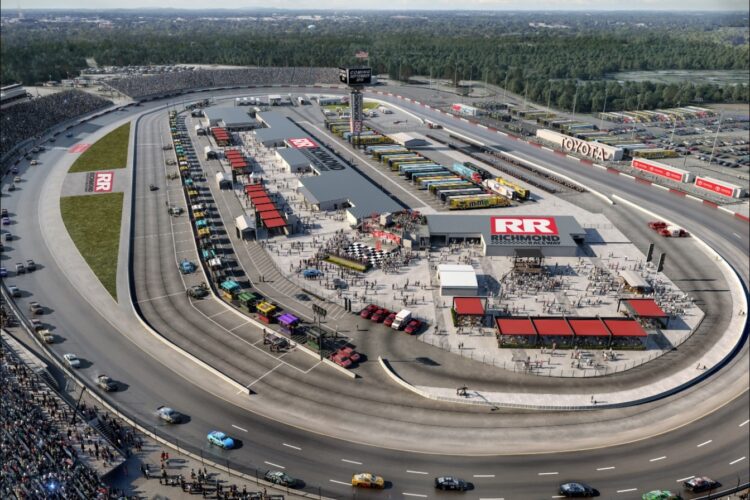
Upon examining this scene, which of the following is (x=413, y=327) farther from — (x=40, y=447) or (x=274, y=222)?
(x=40, y=447)

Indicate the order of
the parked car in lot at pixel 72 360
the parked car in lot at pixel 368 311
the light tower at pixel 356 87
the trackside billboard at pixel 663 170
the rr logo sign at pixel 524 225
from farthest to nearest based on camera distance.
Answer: the light tower at pixel 356 87, the trackside billboard at pixel 663 170, the rr logo sign at pixel 524 225, the parked car in lot at pixel 368 311, the parked car in lot at pixel 72 360

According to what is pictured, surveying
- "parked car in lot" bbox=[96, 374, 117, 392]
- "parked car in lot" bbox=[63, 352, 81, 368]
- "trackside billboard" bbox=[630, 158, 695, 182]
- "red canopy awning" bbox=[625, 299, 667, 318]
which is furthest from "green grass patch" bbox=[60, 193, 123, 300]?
"trackside billboard" bbox=[630, 158, 695, 182]

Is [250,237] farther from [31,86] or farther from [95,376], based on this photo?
[31,86]

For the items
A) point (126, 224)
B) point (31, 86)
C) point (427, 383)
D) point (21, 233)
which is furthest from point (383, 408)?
point (31, 86)

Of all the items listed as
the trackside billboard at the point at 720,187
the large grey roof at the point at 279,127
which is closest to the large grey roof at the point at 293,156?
the large grey roof at the point at 279,127

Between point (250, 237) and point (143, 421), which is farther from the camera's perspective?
point (250, 237)

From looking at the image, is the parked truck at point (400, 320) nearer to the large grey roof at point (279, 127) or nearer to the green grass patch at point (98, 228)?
the green grass patch at point (98, 228)

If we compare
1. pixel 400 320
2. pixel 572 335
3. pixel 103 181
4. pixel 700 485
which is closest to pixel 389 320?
pixel 400 320
